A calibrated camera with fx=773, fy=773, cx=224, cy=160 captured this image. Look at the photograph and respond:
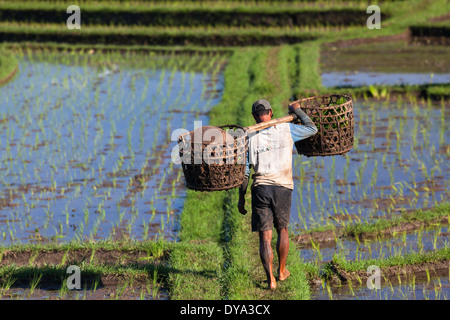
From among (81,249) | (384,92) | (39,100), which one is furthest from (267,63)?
(81,249)

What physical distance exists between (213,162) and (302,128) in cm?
70

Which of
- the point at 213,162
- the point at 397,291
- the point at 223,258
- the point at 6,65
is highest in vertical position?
the point at 6,65

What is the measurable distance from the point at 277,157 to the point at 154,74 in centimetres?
883

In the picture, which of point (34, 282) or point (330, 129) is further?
point (34, 282)

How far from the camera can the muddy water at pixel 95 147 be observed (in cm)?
611

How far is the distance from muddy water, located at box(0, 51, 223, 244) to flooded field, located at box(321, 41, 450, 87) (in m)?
1.99

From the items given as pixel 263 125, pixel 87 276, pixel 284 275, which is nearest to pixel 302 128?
pixel 263 125

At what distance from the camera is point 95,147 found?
8.30 m

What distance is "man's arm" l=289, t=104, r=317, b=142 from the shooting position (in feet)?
14.8

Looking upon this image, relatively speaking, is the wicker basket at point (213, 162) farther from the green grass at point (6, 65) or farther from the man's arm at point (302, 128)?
the green grass at point (6, 65)

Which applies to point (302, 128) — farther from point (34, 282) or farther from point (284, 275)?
point (34, 282)

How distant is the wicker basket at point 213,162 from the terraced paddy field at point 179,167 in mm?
651

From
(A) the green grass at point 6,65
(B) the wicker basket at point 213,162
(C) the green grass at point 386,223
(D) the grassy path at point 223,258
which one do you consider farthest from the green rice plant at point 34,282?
(A) the green grass at point 6,65

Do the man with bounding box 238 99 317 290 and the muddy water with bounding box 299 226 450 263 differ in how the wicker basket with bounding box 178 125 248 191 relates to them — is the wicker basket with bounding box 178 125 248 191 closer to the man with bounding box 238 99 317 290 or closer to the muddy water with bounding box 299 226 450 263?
the man with bounding box 238 99 317 290
